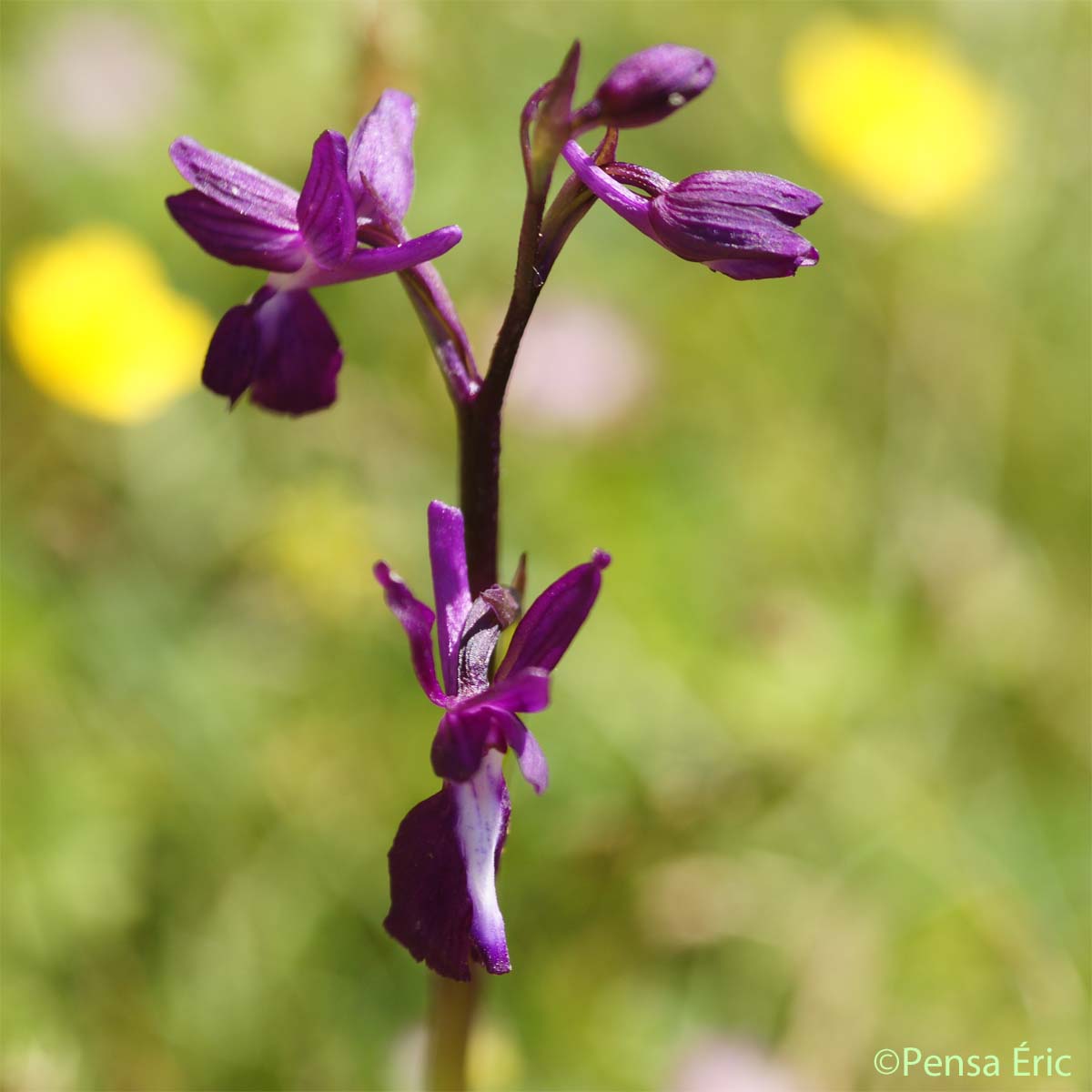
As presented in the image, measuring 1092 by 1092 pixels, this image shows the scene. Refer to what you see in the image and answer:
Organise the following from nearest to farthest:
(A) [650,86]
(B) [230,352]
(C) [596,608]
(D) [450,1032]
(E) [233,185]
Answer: (A) [650,86], (E) [233,185], (B) [230,352], (D) [450,1032], (C) [596,608]

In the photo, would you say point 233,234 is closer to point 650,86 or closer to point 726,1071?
point 650,86

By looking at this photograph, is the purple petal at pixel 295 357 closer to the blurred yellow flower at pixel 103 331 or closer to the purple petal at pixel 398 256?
the purple petal at pixel 398 256

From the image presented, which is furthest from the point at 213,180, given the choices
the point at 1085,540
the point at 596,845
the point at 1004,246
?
the point at 1004,246

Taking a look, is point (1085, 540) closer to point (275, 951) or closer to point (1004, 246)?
point (1004, 246)

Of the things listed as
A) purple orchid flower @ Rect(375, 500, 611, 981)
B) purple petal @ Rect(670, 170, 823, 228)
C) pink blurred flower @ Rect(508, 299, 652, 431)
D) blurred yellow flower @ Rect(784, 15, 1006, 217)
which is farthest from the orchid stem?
blurred yellow flower @ Rect(784, 15, 1006, 217)

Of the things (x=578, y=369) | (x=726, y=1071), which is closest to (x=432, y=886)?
(x=726, y=1071)

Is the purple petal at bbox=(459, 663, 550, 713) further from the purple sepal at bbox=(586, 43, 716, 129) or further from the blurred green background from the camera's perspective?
the blurred green background
